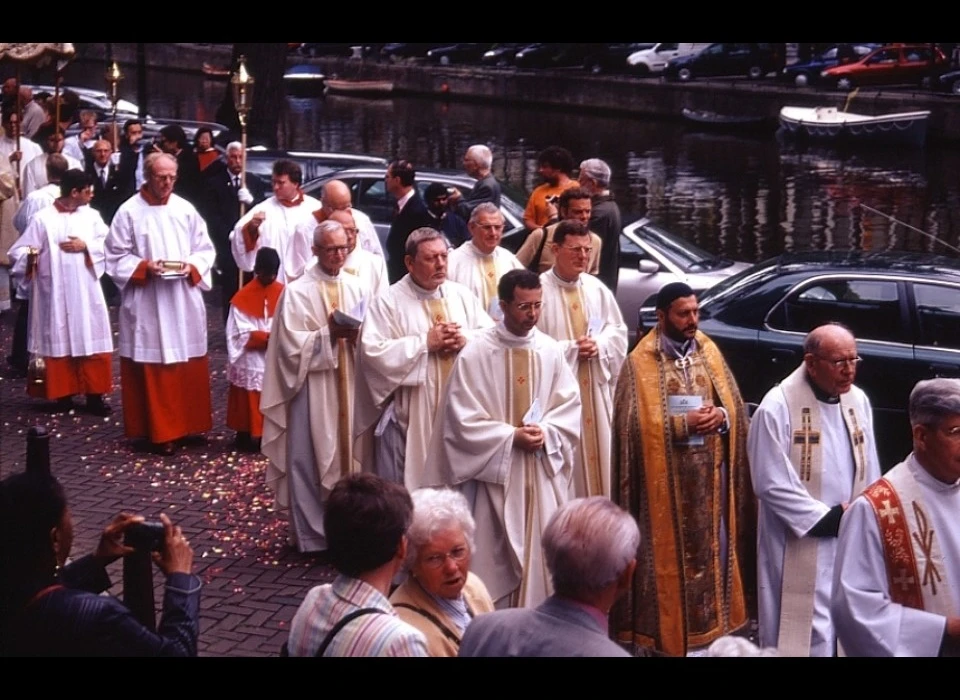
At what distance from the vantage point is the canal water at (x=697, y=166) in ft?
77.5

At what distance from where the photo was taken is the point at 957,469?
16.3 feet

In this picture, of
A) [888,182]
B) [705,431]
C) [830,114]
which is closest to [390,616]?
[705,431]

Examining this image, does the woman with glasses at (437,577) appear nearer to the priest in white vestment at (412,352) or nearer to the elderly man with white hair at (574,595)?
the elderly man with white hair at (574,595)

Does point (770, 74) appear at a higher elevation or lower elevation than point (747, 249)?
higher

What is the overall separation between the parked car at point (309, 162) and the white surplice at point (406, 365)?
8.02 m

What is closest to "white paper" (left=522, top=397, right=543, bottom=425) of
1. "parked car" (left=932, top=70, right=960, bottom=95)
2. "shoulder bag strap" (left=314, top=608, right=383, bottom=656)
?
"shoulder bag strap" (left=314, top=608, right=383, bottom=656)

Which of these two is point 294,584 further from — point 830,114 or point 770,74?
point 770,74

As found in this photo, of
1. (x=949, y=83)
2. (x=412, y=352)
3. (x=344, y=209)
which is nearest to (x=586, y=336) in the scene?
(x=412, y=352)

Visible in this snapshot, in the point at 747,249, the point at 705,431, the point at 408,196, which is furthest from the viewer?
the point at 747,249

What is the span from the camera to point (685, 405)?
22.4 feet

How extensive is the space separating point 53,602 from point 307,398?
468 cm

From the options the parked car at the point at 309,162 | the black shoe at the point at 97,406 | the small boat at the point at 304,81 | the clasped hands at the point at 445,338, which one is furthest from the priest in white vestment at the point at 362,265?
the small boat at the point at 304,81

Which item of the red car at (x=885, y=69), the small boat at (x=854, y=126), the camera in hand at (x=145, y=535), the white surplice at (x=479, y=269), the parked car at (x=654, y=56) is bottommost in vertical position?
the camera in hand at (x=145, y=535)

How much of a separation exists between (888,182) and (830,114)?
22.5 ft
